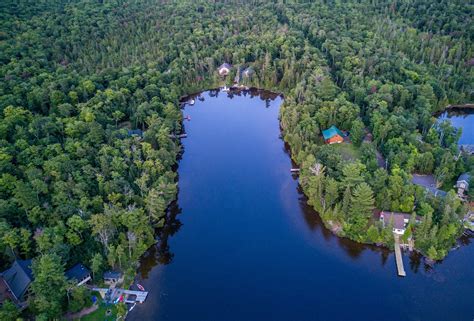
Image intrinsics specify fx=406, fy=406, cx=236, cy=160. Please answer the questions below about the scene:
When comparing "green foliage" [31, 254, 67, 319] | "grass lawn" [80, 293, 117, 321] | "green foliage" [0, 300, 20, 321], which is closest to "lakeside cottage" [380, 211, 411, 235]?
"grass lawn" [80, 293, 117, 321]

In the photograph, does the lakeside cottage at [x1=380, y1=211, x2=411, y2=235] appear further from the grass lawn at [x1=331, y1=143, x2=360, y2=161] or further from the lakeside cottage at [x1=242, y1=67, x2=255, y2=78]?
the lakeside cottage at [x1=242, y1=67, x2=255, y2=78]

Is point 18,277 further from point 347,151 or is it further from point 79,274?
point 347,151

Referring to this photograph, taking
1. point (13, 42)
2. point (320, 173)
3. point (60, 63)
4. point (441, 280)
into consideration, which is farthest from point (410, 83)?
point (13, 42)

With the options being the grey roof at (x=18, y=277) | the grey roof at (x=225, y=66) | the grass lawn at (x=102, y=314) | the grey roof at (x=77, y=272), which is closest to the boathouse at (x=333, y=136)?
the grey roof at (x=225, y=66)

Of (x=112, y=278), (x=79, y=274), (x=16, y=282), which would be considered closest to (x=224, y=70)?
(x=112, y=278)

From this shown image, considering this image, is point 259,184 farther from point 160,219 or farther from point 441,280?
point 441,280

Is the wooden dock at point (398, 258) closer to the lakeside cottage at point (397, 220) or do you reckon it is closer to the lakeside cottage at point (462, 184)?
the lakeside cottage at point (397, 220)
